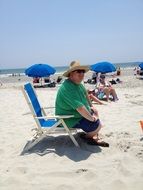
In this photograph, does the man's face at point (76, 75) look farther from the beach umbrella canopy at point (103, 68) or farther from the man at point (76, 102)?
the beach umbrella canopy at point (103, 68)

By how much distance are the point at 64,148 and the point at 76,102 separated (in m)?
0.72

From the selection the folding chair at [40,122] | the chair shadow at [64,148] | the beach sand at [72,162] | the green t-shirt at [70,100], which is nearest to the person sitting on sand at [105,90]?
the beach sand at [72,162]

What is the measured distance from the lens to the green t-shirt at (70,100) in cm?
462

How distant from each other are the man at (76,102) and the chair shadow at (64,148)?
0.17 metres

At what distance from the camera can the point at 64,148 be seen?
15.4 feet

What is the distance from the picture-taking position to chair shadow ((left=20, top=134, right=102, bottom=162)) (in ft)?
14.5

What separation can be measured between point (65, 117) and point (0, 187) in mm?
1478

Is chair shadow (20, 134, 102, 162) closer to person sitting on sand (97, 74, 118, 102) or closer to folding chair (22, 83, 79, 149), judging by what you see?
folding chair (22, 83, 79, 149)

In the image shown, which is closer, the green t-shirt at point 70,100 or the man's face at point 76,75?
the green t-shirt at point 70,100

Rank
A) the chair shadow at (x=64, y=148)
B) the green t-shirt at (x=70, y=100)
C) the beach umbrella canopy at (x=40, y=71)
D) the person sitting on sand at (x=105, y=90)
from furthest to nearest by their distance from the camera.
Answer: the beach umbrella canopy at (x=40, y=71)
the person sitting on sand at (x=105, y=90)
the green t-shirt at (x=70, y=100)
the chair shadow at (x=64, y=148)

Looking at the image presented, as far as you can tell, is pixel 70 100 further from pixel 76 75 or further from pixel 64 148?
pixel 64 148

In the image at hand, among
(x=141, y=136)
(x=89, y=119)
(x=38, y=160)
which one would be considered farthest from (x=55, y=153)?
(x=141, y=136)

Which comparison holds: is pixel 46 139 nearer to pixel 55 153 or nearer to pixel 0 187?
pixel 55 153

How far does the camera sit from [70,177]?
368 cm
